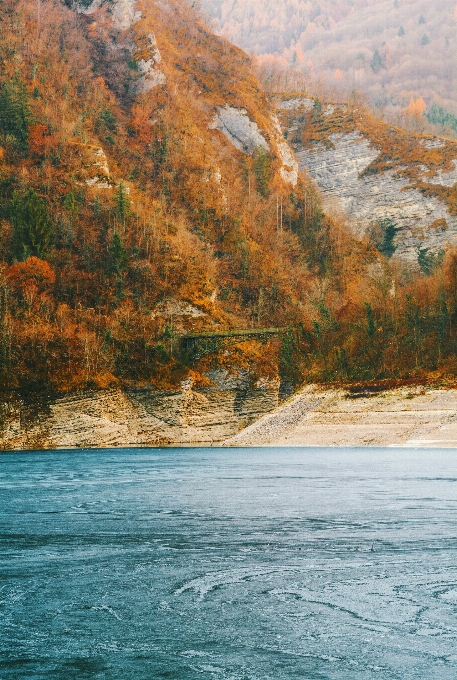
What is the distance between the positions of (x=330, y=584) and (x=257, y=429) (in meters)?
90.1

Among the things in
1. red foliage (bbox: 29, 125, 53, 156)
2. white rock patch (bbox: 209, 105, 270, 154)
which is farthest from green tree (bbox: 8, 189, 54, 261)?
white rock patch (bbox: 209, 105, 270, 154)

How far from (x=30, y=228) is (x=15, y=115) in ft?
98.9

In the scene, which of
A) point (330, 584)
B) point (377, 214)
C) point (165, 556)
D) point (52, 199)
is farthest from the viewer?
point (377, 214)

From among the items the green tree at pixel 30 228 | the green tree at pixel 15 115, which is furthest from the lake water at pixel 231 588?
the green tree at pixel 15 115

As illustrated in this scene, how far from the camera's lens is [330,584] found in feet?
60.3

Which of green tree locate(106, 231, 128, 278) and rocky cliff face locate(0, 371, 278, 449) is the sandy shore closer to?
rocky cliff face locate(0, 371, 278, 449)

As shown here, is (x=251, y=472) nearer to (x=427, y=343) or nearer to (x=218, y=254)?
(x=427, y=343)

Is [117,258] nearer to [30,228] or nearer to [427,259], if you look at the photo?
[30,228]

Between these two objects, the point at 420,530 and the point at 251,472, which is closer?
the point at 420,530

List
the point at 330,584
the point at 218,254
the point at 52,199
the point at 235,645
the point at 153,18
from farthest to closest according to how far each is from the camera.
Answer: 1. the point at 153,18
2. the point at 218,254
3. the point at 52,199
4. the point at 330,584
5. the point at 235,645

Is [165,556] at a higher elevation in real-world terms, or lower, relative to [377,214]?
lower

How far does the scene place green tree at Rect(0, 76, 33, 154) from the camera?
138m

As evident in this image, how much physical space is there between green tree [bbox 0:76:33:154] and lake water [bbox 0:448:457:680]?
4393 inches

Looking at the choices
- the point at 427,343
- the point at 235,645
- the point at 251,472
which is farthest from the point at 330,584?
the point at 427,343
